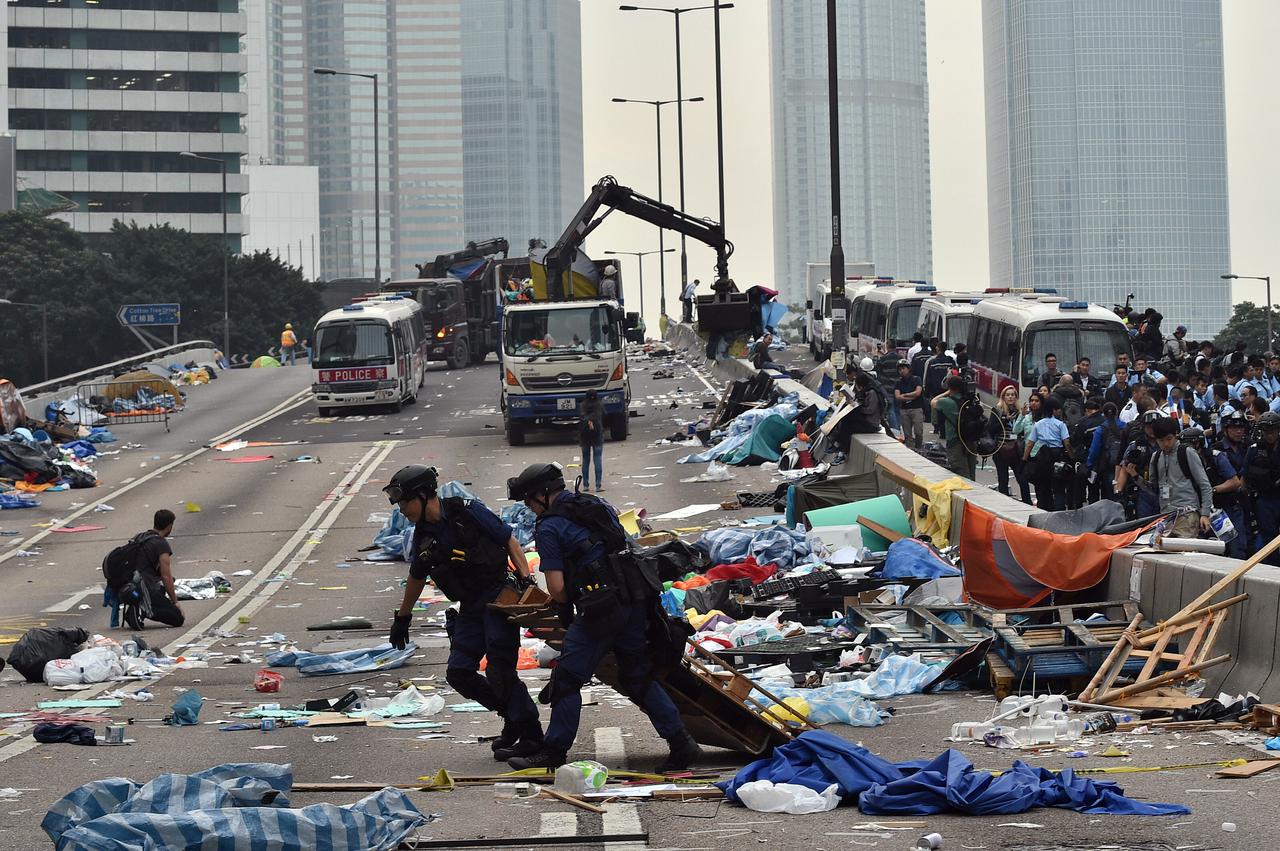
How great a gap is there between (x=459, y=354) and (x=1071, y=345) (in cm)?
2916

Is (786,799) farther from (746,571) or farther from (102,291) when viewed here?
(102,291)

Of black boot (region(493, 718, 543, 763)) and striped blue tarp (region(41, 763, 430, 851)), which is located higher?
striped blue tarp (region(41, 763, 430, 851))

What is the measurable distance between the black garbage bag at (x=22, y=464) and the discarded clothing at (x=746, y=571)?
16554mm

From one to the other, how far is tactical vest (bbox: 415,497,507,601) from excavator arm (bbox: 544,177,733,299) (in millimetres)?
26632

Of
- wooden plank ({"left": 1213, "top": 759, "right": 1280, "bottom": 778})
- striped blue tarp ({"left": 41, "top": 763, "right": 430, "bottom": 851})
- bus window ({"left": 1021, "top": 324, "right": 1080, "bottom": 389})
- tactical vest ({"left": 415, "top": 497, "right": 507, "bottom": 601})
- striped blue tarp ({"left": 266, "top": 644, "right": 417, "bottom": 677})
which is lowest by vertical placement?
striped blue tarp ({"left": 266, "top": 644, "right": 417, "bottom": 677})

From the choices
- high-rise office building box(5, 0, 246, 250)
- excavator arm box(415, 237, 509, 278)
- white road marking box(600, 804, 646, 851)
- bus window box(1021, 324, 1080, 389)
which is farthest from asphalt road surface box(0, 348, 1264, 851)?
high-rise office building box(5, 0, 246, 250)

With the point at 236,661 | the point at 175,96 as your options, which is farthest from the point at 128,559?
the point at 175,96

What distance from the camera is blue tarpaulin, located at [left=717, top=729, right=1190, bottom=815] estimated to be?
815 centimetres

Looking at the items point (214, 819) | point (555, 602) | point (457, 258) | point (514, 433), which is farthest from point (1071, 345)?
point (457, 258)

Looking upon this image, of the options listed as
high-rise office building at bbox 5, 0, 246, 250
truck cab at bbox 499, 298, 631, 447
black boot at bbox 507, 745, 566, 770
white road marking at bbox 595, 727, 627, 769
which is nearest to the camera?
black boot at bbox 507, 745, 566, 770

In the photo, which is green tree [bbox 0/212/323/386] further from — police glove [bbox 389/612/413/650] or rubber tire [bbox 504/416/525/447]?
police glove [bbox 389/612/413/650]

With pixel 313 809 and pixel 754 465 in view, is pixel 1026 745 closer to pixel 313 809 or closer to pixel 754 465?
pixel 313 809

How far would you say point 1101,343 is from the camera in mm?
29672

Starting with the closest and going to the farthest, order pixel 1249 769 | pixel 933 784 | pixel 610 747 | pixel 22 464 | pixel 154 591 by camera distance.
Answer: pixel 933 784
pixel 1249 769
pixel 610 747
pixel 154 591
pixel 22 464
